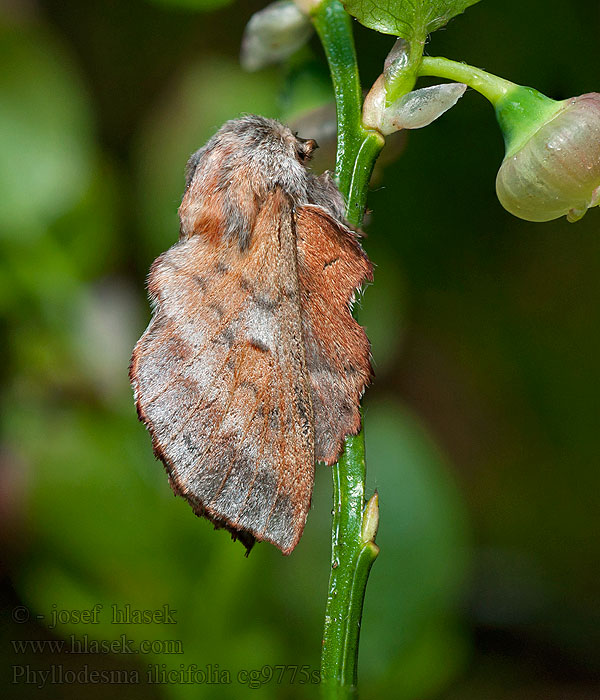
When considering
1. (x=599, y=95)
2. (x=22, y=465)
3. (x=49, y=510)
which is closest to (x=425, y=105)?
(x=599, y=95)

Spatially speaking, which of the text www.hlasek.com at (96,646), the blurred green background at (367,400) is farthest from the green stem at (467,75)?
the text www.hlasek.com at (96,646)

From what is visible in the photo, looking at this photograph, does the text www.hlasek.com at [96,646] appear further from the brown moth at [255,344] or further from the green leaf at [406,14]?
the green leaf at [406,14]

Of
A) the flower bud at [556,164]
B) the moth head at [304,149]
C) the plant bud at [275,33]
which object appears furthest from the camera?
the plant bud at [275,33]

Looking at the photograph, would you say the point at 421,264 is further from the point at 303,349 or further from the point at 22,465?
the point at 303,349

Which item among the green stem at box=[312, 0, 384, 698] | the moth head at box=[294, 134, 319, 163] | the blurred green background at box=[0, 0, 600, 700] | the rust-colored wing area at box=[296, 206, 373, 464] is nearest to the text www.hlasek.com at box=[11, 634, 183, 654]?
the blurred green background at box=[0, 0, 600, 700]

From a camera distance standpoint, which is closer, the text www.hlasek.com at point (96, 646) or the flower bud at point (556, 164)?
the flower bud at point (556, 164)

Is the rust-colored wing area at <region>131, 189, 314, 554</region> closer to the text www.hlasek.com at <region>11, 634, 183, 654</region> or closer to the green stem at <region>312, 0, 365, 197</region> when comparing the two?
the green stem at <region>312, 0, 365, 197</region>
